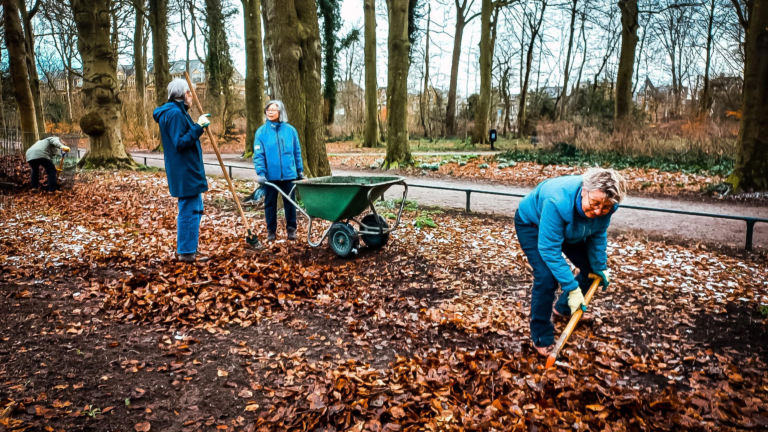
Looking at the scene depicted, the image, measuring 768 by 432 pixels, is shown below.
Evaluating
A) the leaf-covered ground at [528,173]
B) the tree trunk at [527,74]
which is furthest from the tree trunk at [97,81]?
the tree trunk at [527,74]

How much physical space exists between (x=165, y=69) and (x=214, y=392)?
59.5 feet

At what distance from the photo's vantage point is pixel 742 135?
8953 mm

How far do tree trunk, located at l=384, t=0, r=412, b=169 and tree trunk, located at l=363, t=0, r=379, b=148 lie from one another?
5.15 metres

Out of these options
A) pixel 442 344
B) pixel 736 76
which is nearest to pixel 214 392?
pixel 442 344

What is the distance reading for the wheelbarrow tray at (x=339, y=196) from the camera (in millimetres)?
4945

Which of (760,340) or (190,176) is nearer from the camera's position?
(760,340)

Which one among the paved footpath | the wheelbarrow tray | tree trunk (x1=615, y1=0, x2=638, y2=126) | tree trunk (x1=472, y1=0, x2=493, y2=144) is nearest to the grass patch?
tree trunk (x1=615, y1=0, x2=638, y2=126)

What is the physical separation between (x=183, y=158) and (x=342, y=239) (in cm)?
180

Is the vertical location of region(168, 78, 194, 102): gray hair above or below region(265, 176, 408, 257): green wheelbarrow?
above

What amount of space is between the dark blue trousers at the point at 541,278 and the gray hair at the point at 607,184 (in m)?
0.60

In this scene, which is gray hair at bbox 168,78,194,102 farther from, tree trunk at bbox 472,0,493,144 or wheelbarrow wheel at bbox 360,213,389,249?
tree trunk at bbox 472,0,493,144

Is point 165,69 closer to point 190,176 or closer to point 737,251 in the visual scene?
point 190,176

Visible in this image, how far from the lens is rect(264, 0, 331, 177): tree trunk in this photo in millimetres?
7441

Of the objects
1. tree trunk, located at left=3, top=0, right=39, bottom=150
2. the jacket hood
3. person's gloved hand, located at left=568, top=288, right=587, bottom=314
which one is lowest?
person's gloved hand, located at left=568, top=288, right=587, bottom=314
